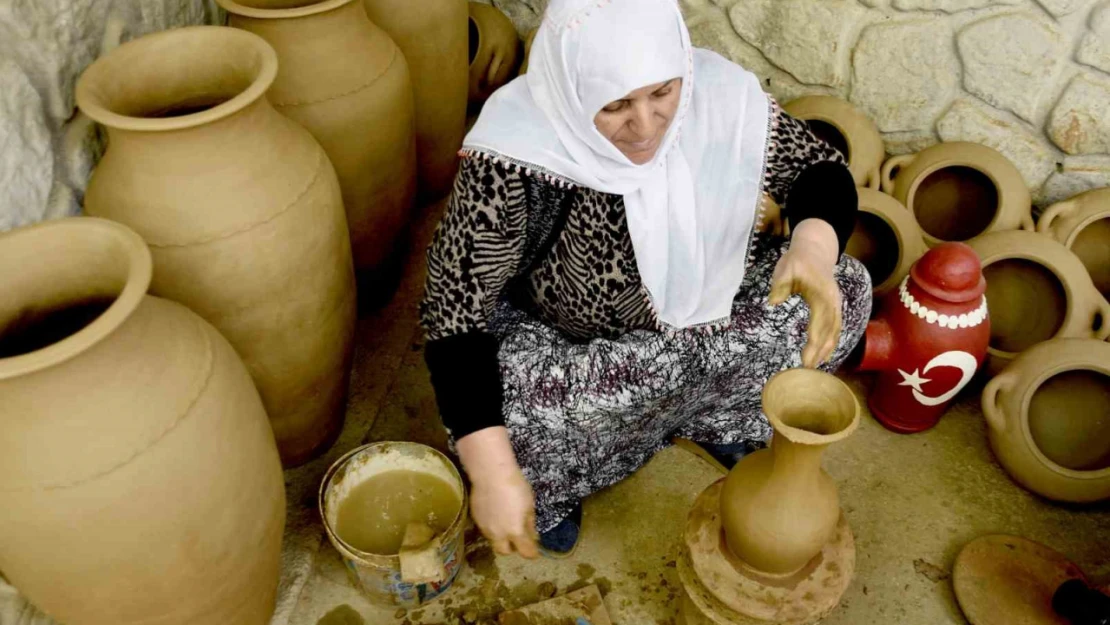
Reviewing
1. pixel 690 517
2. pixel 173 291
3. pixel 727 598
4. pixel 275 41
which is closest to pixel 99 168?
pixel 173 291

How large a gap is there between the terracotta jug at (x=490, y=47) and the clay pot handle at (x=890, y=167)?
155 centimetres

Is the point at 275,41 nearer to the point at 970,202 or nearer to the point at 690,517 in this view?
the point at 690,517

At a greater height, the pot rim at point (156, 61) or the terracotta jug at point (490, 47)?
the pot rim at point (156, 61)

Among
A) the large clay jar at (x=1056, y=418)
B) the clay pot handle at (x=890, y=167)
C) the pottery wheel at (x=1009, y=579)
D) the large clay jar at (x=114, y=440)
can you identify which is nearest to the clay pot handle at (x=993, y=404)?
the large clay jar at (x=1056, y=418)

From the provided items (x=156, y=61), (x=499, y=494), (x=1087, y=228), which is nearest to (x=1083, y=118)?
(x=1087, y=228)

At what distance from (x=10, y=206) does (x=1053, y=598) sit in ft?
8.26

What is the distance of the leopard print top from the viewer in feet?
5.86

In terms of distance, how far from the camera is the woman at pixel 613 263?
1646 millimetres

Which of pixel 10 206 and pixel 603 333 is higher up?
pixel 10 206

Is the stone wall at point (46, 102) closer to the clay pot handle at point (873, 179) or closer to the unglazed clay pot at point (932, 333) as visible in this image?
the unglazed clay pot at point (932, 333)

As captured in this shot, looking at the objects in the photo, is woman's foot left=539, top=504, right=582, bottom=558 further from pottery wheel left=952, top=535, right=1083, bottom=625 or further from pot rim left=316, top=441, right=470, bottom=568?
pottery wheel left=952, top=535, right=1083, bottom=625

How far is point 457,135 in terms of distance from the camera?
3199 mm

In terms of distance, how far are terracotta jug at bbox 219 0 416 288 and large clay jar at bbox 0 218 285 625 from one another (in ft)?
2.60

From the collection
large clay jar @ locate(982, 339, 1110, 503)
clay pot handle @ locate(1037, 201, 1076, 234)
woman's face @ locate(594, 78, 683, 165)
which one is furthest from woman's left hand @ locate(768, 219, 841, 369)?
clay pot handle @ locate(1037, 201, 1076, 234)
